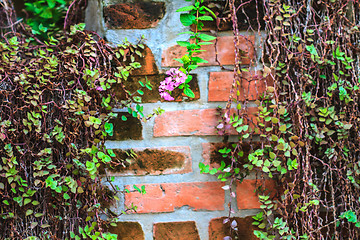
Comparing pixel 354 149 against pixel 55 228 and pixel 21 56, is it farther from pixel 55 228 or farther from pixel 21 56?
pixel 21 56

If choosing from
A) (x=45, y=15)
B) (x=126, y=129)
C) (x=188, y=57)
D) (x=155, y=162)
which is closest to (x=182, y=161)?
(x=155, y=162)

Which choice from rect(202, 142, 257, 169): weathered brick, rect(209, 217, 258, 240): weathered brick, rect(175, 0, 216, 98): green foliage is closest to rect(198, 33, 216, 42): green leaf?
rect(175, 0, 216, 98): green foliage

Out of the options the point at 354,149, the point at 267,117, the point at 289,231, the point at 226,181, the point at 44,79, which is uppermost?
the point at 44,79

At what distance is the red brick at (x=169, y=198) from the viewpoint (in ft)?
3.28

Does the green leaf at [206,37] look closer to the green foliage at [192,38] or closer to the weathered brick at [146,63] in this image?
the green foliage at [192,38]

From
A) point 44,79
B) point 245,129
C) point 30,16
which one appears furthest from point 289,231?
point 30,16

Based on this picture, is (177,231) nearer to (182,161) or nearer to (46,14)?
(182,161)

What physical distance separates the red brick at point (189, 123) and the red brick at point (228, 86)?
5 centimetres

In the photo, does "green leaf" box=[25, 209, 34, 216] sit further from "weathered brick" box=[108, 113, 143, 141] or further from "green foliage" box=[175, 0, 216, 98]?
"green foliage" box=[175, 0, 216, 98]

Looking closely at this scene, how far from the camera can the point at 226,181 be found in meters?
1.01

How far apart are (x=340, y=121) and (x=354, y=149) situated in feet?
0.34

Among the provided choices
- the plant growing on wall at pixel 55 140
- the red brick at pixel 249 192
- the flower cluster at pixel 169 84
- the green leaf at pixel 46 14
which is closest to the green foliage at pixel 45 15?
the green leaf at pixel 46 14

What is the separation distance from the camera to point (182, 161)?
39.5 inches

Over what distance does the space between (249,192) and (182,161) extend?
24cm
